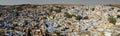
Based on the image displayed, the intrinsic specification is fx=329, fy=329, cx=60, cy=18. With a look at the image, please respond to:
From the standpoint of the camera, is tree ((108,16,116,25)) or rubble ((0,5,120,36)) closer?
rubble ((0,5,120,36))

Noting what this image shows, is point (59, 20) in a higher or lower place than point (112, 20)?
higher

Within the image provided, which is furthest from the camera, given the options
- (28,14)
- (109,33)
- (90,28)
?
(28,14)

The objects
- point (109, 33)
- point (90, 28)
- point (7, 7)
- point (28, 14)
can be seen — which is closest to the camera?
point (109, 33)

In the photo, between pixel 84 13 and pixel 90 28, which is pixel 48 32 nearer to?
pixel 90 28

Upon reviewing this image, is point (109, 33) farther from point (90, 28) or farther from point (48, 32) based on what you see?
point (48, 32)

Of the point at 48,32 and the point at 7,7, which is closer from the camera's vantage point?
the point at 48,32

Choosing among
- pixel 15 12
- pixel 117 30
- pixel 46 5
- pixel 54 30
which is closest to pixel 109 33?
pixel 117 30

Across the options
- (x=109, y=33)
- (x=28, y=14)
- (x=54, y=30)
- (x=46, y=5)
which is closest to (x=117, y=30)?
(x=109, y=33)

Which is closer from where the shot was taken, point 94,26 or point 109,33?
point 109,33

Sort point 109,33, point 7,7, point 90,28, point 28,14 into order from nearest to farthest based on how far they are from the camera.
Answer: point 109,33 < point 90,28 < point 28,14 < point 7,7

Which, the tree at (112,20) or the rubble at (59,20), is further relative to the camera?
the tree at (112,20)
